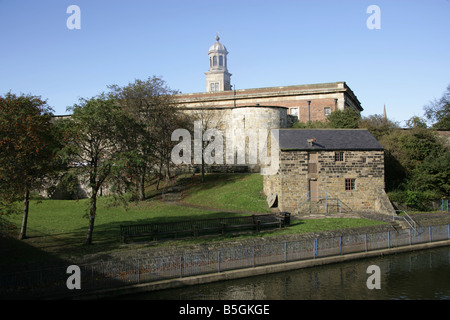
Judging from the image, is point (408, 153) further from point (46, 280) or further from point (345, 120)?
point (46, 280)

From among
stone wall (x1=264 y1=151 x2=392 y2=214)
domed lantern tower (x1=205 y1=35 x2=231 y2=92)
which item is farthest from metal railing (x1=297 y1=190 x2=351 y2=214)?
domed lantern tower (x1=205 y1=35 x2=231 y2=92)

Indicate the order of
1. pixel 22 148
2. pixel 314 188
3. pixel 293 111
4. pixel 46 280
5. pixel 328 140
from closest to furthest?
pixel 46 280, pixel 22 148, pixel 314 188, pixel 328 140, pixel 293 111

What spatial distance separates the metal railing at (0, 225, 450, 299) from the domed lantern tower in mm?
96845

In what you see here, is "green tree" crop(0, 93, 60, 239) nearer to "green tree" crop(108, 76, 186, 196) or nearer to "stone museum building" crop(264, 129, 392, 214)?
"green tree" crop(108, 76, 186, 196)

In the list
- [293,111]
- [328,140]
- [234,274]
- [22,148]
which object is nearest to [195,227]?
[234,274]

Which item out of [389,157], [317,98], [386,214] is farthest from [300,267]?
[317,98]

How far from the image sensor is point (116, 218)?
95.0 feet

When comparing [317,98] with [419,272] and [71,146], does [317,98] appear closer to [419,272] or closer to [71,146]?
[419,272]

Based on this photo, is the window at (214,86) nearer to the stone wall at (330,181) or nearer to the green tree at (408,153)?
the green tree at (408,153)

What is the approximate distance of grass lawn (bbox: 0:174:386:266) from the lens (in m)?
19.7

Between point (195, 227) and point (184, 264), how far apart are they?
5.10m

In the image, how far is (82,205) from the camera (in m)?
35.6
